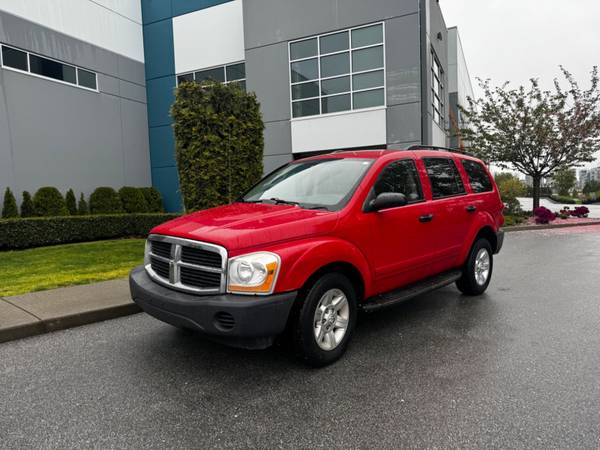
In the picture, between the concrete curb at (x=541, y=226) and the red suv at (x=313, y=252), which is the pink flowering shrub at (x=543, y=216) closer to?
the concrete curb at (x=541, y=226)

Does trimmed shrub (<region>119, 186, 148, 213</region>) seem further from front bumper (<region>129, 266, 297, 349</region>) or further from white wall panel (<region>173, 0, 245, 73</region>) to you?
front bumper (<region>129, 266, 297, 349</region>)

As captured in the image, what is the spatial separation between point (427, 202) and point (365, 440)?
2.92m

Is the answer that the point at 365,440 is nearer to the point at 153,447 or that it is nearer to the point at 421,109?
the point at 153,447

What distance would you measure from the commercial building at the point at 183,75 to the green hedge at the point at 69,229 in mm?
2903

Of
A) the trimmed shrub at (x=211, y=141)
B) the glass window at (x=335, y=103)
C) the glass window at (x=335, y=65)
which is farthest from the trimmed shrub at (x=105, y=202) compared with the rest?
the glass window at (x=335, y=65)

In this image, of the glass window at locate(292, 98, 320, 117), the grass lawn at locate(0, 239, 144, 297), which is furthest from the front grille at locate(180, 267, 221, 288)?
the glass window at locate(292, 98, 320, 117)

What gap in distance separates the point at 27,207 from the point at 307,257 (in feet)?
44.4

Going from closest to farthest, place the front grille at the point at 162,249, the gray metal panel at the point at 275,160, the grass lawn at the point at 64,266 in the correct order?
1. the front grille at the point at 162,249
2. the grass lawn at the point at 64,266
3. the gray metal panel at the point at 275,160

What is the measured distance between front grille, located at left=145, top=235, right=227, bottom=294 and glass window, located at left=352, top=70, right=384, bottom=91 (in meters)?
13.4

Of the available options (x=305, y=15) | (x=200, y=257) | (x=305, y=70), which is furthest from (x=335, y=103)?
(x=200, y=257)

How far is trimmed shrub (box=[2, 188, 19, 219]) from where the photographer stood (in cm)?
1323

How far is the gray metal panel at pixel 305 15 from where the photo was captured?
599 inches

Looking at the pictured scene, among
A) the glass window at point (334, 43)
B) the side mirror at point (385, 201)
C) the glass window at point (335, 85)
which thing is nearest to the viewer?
the side mirror at point (385, 201)

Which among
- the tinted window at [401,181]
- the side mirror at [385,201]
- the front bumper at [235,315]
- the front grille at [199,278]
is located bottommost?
the front bumper at [235,315]
